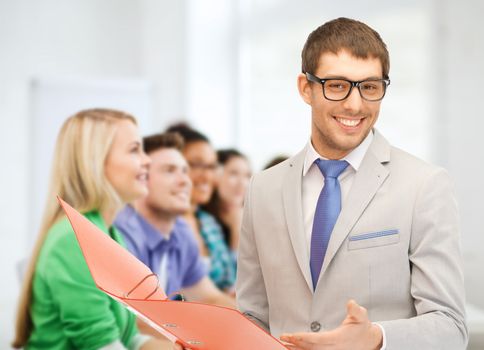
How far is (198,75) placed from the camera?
6762 millimetres

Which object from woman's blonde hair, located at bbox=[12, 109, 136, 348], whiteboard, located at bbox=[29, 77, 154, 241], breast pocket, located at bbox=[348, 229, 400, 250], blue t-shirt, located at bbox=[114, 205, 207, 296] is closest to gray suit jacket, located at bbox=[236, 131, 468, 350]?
breast pocket, located at bbox=[348, 229, 400, 250]

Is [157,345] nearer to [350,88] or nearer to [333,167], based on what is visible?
[333,167]

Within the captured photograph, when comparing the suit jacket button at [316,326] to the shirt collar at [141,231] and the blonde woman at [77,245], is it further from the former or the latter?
the shirt collar at [141,231]

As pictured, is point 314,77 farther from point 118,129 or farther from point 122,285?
point 118,129

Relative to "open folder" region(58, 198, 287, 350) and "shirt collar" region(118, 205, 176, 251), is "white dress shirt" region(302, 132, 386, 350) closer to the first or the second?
"open folder" region(58, 198, 287, 350)

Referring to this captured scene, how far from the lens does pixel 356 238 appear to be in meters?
1.49

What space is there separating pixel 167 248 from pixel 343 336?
1902 millimetres

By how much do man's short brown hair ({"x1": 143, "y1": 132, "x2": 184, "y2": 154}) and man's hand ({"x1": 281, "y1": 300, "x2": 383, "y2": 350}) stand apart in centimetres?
199

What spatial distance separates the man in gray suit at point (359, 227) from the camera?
4.70 feet

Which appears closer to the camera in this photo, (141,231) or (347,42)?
(347,42)

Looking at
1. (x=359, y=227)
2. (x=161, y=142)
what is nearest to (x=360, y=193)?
(x=359, y=227)

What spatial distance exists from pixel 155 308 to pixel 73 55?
18.7 feet

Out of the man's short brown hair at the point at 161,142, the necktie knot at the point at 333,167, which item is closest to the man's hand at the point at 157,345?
the man's short brown hair at the point at 161,142

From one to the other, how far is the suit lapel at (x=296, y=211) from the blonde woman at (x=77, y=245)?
99cm
